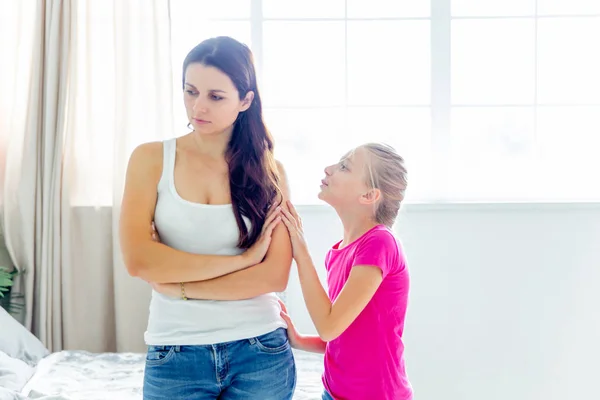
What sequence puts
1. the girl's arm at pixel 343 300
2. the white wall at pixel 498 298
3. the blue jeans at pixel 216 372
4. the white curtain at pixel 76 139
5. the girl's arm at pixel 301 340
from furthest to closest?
the white wall at pixel 498 298 → the white curtain at pixel 76 139 → the girl's arm at pixel 301 340 → the girl's arm at pixel 343 300 → the blue jeans at pixel 216 372

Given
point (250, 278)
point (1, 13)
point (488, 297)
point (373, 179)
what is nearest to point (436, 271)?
point (488, 297)

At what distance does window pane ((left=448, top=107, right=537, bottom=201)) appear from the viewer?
322 cm

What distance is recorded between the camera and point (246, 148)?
5.41 feet

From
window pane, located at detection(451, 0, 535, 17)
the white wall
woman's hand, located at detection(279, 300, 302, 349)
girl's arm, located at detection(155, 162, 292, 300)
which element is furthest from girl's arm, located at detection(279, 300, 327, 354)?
window pane, located at detection(451, 0, 535, 17)

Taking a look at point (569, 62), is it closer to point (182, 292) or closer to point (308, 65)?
point (308, 65)

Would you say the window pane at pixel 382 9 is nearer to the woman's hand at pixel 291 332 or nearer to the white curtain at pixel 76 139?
the white curtain at pixel 76 139

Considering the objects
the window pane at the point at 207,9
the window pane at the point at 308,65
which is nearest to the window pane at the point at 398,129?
the window pane at the point at 308,65

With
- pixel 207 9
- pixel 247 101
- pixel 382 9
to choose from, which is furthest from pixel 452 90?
pixel 247 101

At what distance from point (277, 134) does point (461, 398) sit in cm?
140

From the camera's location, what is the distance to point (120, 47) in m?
2.96

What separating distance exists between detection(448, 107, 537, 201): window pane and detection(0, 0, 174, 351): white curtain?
4.19ft

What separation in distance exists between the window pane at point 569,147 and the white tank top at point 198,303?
6.79 feet

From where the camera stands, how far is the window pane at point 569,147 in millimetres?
3240

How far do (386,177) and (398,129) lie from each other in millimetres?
1586
